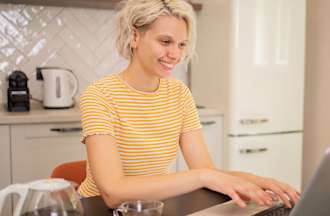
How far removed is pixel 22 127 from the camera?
240cm

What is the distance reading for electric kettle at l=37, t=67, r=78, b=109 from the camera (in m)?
2.72

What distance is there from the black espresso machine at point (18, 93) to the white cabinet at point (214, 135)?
99cm

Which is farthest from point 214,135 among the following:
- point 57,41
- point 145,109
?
point 145,109

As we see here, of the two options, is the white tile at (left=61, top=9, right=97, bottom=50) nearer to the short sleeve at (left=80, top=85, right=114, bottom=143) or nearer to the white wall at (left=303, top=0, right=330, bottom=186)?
the white wall at (left=303, top=0, right=330, bottom=186)

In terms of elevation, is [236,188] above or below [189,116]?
below

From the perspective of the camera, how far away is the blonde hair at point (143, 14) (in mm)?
1510

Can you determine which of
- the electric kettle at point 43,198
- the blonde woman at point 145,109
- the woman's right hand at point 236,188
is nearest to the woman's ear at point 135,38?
the blonde woman at point 145,109

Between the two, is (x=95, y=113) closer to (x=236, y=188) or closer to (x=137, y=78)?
(x=137, y=78)

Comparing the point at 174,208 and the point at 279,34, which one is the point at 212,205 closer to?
the point at 174,208

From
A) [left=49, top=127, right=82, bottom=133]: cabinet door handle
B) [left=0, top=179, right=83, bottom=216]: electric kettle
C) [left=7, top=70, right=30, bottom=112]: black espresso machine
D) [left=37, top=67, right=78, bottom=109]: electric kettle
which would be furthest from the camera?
[left=37, top=67, right=78, bottom=109]: electric kettle

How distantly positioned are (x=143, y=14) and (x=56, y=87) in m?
1.35

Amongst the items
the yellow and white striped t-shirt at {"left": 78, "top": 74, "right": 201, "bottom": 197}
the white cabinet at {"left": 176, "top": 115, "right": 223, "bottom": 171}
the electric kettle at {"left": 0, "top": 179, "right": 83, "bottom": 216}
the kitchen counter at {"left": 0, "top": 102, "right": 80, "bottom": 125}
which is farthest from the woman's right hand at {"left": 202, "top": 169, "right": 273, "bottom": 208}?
the white cabinet at {"left": 176, "top": 115, "right": 223, "bottom": 171}

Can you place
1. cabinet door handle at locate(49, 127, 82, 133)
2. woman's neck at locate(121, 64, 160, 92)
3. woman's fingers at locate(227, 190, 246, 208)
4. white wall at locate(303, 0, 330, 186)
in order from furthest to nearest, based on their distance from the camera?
white wall at locate(303, 0, 330, 186) < cabinet door handle at locate(49, 127, 82, 133) < woman's neck at locate(121, 64, 160, 92) < woman's fingers at locate(227, 190, 246, 208)

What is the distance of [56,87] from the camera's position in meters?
2.74
